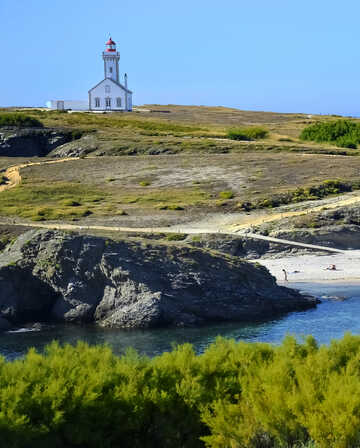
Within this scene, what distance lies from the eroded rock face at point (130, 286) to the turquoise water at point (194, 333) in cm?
124

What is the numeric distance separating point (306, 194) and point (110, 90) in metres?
83.5

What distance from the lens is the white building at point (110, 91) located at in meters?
153

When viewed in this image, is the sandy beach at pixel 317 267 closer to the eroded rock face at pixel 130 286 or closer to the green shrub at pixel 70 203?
the eroded rock face at pixel 130 286

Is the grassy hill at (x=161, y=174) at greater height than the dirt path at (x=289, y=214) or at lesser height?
greater

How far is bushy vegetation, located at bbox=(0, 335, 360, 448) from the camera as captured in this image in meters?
17.5

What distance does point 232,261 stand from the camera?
47969 mm

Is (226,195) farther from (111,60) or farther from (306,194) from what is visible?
(111,60)

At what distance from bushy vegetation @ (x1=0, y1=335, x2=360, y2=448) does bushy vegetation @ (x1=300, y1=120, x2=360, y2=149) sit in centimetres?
10353

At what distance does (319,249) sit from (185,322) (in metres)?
24.2

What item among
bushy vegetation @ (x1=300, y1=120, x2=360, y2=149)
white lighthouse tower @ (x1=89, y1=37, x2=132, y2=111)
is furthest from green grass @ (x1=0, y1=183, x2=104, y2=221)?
white lighthouse tower @ (x1=89, y1=37, x2=132, y2=111)

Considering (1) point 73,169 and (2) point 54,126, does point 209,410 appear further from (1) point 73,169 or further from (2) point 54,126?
(2) point 54,126

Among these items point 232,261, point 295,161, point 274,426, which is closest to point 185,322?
point 232,261

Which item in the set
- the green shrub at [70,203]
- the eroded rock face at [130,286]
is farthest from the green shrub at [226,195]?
the eroded rock face at [130,286]

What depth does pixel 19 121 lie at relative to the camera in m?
127
